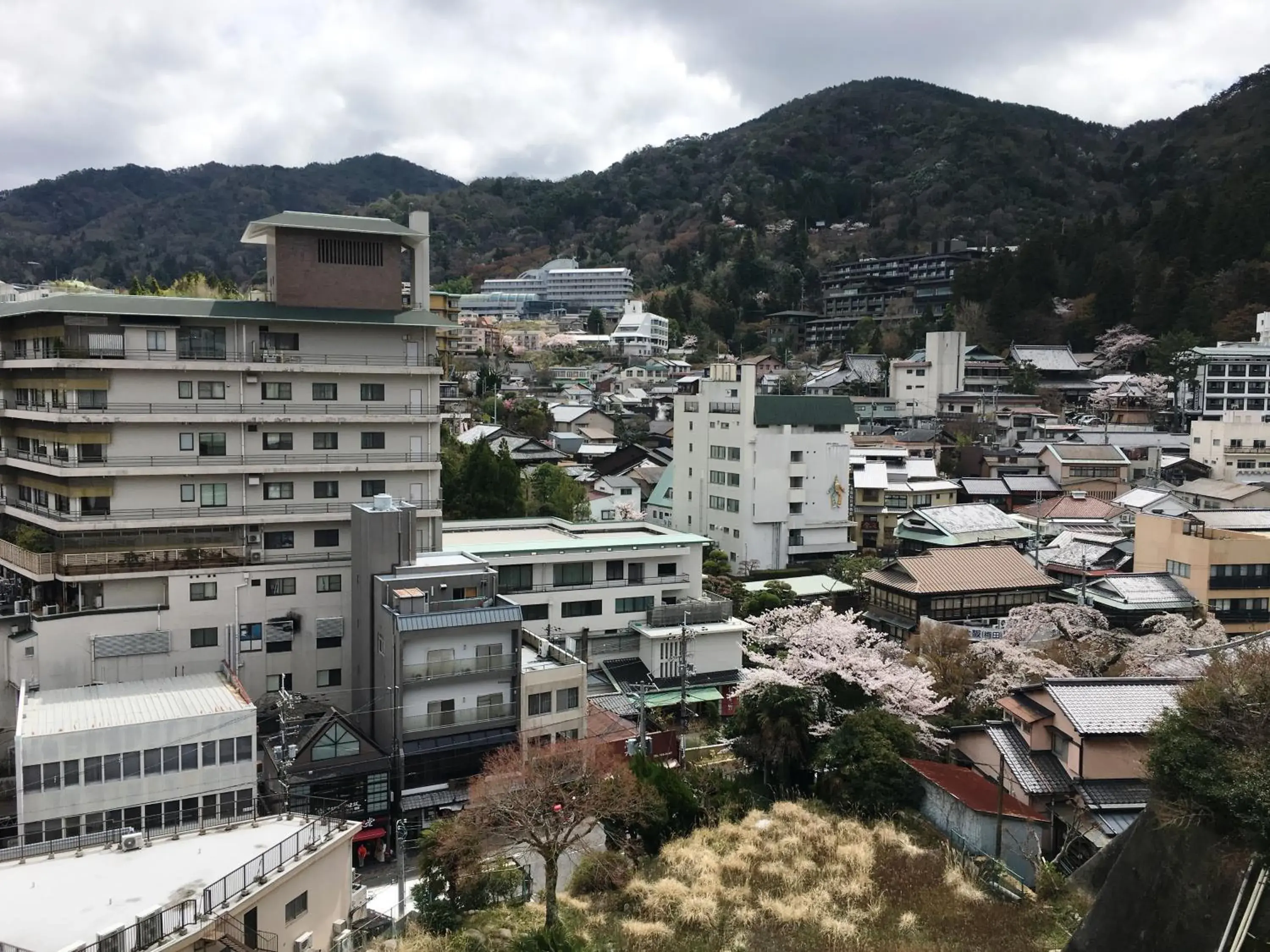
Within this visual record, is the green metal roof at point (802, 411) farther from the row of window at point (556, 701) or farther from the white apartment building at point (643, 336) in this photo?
the white apartment building at point (643, 336)

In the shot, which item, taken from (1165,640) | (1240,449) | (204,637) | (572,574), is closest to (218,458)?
(204,637)

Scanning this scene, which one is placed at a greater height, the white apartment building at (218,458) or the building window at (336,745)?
the white apartment building at (218,458)

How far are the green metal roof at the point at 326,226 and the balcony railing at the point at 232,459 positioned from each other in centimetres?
581

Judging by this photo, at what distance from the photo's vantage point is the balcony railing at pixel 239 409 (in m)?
24.0

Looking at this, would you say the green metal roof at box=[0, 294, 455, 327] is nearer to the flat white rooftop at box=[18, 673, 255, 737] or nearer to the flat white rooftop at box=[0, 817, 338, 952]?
the flat white rooftop at box=[18, 673, 255, 737]

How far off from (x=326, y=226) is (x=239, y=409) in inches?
214

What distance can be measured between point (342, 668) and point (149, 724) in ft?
24.4

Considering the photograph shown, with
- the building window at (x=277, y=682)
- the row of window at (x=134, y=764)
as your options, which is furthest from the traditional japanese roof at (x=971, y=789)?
the building window at (x=277, y=682)

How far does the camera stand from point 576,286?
119188 millimetres

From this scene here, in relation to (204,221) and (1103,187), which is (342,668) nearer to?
(1103,187)

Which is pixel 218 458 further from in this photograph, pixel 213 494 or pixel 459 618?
pixel 459 618

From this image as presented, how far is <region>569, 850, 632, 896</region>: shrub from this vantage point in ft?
59.2

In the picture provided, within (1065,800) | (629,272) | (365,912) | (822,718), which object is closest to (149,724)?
(365,912)

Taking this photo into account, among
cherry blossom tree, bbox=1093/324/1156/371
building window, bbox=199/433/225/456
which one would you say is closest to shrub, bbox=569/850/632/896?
building window, bbox=199/433/225/456
